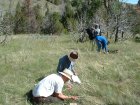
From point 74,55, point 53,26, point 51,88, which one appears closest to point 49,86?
point 51,88

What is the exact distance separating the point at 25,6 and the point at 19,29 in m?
8.80

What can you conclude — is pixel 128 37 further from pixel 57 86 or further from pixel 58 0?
pixel 58 0

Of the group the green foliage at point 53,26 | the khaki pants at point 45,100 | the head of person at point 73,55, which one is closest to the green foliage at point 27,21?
the green foliage at point 53,26

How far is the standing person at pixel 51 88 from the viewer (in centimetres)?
897

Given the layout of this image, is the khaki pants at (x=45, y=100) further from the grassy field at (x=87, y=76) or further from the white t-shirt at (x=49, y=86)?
the grassy field at (x=87, y=76)

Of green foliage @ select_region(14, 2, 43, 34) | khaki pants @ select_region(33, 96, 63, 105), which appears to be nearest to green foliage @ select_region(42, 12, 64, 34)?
green foliage @ select_region(14, 2, 43, 34)

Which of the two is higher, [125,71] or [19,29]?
[125,71]

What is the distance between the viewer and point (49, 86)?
9.08 meters

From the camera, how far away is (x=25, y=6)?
67.6 meters

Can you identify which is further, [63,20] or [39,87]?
[63,20]

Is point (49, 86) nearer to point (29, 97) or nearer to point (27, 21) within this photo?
point (29, 97)

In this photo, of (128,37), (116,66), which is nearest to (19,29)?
(128,37)

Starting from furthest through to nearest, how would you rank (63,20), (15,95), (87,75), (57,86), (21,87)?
1. (63,20)
2. (87,75)
3. (21,87)
4. (15,95)
5. (57,86)

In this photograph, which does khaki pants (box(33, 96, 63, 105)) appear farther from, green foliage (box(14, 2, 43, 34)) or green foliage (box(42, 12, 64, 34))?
green foliage (box(42, 12, 64, 34))
